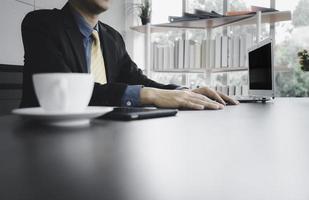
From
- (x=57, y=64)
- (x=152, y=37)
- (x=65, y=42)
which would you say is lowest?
(x=57, y=64)

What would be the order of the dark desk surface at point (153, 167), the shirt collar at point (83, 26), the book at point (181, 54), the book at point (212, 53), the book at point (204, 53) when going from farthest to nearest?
the book at point (181, 54)
the book at point (204, 53)
the book at point (212, 53)
the shirt collar at point (83, 26)
the dark desk surface at point (153, 167)

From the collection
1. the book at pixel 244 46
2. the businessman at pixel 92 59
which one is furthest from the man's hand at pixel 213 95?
the book at pixel 244 46

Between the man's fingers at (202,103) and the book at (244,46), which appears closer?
the man's fingers at (202,103)

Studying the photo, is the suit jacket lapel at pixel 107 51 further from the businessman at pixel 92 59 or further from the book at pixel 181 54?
the book at pixel 181 54

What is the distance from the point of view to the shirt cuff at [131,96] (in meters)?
0.98

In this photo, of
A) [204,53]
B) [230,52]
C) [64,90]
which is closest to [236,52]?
[230,52]

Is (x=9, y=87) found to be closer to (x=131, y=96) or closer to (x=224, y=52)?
(x=131, y=96)

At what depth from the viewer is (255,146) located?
0.35m

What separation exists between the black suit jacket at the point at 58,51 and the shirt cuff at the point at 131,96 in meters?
0.02

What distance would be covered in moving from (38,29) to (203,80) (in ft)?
9.45

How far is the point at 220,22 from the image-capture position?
3.60 meters

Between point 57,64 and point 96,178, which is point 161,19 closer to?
point 57,64

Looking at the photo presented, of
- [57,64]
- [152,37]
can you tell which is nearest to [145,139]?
[57,64]

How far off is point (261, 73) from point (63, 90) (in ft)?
5.00
